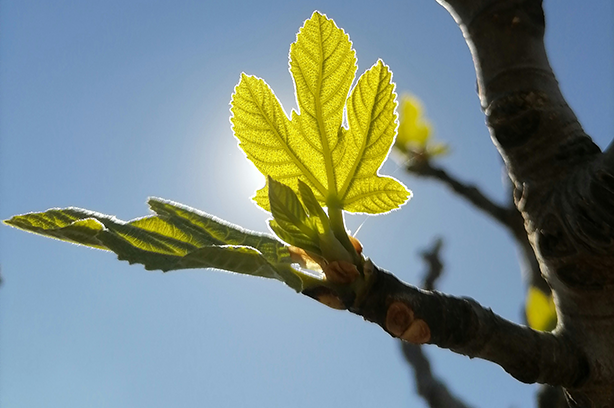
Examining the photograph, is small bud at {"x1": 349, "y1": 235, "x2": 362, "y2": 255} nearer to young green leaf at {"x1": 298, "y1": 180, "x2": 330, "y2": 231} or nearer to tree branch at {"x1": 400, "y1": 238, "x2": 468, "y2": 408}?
young green leaf at {"x1": 298, "y1": 180, "x2": 330, "y2": 231}

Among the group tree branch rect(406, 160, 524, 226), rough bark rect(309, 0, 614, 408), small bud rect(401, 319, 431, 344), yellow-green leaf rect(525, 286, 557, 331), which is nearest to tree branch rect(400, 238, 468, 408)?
tree branch rect(406, 160, 524, 226)

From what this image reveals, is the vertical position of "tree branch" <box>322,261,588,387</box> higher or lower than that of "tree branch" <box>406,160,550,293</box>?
lower

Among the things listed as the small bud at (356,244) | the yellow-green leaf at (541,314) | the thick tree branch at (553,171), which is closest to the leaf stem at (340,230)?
the small bud at (356,244)

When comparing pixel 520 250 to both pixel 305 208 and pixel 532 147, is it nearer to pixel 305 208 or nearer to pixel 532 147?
pixel 532 147

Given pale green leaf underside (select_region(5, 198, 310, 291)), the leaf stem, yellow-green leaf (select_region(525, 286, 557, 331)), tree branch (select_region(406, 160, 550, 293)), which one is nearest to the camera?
pale green leaf underside (select_region(5, 198, 310, 291))

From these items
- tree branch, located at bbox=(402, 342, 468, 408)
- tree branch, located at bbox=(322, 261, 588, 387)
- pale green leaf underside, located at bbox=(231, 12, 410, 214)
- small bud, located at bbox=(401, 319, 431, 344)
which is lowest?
tree branch, located at bbox=(402, 342, 468, 408)

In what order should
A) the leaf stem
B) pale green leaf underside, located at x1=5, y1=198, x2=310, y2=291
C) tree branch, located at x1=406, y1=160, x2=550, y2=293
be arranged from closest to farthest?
pale green leaf underside, located at x1=5, y1=198, x2=310, y2=291, the leaf stem, tree branch, located at x1=406, y1=160, x2=550, y2=293

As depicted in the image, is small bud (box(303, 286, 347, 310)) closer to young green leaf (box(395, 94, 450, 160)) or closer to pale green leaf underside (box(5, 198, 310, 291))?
pale green leaf underside (box(5, 198, 310, 291))

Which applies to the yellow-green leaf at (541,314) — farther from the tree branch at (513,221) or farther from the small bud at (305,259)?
the small bud at (305,259)

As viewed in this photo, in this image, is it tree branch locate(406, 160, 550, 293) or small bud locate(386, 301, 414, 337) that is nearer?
small bud locate(386, 301, 414, 337)

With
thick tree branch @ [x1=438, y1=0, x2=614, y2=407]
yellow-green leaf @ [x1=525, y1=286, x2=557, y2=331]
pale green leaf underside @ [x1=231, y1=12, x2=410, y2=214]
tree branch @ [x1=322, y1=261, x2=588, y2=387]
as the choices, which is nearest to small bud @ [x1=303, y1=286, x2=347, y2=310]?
tree branch @ [x1=322, y1=261, x2=588, y2=387]
